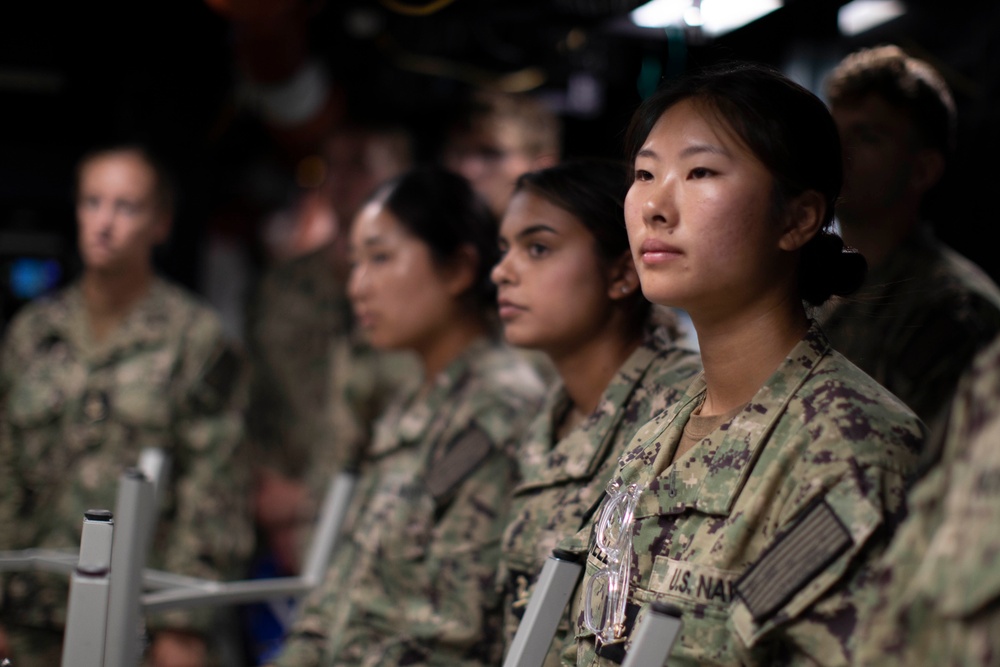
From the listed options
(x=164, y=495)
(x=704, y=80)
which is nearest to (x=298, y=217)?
(x=164, y=495)

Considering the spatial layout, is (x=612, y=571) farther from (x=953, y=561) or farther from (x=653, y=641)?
(x=953, y=561)

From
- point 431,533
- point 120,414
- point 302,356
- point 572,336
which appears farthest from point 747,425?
point 302,356

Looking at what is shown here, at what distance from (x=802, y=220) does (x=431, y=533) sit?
1.06 meters

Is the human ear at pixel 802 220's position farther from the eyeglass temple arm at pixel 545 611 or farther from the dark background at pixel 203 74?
the dark background at pixel 203 74

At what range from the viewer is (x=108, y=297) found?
320 cm

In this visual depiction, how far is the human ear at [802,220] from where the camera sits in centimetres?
134

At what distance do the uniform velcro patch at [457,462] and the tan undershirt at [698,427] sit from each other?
2.50 feet

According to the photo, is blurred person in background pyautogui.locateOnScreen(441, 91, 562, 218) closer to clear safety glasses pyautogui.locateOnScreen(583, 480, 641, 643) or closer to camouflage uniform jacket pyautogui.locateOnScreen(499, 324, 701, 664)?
camouflage uniform jacket pyautogui.locateOnScreen(499, 324, 701, 664)

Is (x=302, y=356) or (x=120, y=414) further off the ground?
(x=302, y=356)

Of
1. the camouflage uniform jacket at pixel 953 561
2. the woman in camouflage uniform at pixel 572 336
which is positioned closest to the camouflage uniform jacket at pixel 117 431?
the woman in camouflage uniform at pixel 572 336

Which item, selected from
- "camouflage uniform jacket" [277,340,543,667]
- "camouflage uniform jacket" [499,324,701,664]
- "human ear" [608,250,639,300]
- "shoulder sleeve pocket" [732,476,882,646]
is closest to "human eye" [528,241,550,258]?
"human ear" [608,250,639,300]

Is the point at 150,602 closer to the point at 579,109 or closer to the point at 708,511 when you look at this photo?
the point at 708,511

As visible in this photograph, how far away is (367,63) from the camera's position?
396 centimetres

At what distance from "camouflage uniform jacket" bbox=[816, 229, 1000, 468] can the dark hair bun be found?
49 cm
